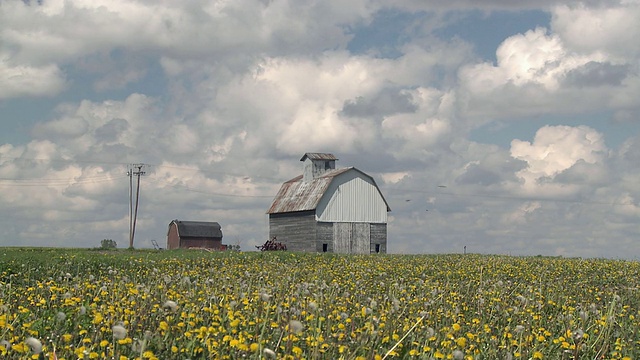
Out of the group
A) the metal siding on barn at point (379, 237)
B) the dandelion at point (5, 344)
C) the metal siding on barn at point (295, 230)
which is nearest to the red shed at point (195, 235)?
the metal siding on barn at point (295, 230)

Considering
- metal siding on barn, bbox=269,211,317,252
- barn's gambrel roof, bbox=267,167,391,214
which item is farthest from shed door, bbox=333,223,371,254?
barn's gambrel roof, bbox=267,167,391,214

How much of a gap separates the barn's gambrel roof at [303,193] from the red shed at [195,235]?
12.8 meters

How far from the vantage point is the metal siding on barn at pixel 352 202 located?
176ft

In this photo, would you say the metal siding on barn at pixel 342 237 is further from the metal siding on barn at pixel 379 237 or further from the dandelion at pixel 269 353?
the dandelion at pixel 269 353

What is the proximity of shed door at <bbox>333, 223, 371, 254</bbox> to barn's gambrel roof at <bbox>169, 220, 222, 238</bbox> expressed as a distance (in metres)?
23.1

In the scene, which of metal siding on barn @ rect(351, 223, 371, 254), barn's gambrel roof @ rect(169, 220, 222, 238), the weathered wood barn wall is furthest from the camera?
barn's gambrel roof @ rect(169, 220, 222, 238)

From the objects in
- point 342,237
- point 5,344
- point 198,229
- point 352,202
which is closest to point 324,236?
point 342,237

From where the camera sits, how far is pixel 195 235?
72.8 m

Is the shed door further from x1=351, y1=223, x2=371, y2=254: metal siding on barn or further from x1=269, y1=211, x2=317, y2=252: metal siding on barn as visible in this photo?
x1=269, y1=211, x2=317, y2=252: metal siding on barn

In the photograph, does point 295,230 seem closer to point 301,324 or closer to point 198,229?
point 198,229

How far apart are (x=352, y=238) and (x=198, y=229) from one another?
79.0ft

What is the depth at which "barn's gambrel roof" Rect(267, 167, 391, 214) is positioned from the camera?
53.9m

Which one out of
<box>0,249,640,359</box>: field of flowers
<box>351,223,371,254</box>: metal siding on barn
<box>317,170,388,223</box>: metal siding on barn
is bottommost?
<box>0,249,640,359</box>: field of flowers

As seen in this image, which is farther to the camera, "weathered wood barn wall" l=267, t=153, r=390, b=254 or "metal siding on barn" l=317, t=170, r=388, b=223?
"metal siding on barn" l=317, t=170, r=388, b=223
